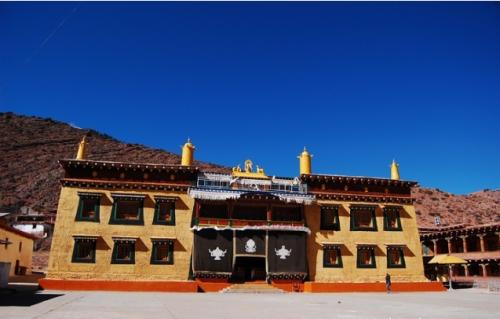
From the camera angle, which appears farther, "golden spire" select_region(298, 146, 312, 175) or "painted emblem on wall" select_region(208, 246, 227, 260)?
"golden spire" select_region(298, 146, 312, 175)

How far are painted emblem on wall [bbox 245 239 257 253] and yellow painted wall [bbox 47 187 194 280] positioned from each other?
4449mm

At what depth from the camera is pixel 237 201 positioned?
3356 centimetres

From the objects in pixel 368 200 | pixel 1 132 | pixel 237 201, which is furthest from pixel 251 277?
pixel 1 132

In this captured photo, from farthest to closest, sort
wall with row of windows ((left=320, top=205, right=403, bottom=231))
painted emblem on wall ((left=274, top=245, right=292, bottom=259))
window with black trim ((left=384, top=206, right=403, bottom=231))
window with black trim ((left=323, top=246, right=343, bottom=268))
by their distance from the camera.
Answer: window with black trim ((left=384, top=206, right=403, bottom=231)) < wall with row of windows ((left=320, top=205, right=403, bottom=231)) < window with black trim ((left=323, top=246, right=343, bottom=268)) < painted emblem on wall ((left=274, top=245, right=292, bottom=259))

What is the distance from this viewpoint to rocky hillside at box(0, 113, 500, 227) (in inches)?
3091

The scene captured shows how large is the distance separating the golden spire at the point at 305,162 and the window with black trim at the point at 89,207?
1675 cm

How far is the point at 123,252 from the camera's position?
31.2 m

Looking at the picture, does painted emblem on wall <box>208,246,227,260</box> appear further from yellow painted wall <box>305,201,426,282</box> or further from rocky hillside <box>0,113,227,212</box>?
rocky hillside <box>0,113,227,212</box>

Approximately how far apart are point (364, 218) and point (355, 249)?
2.94 m

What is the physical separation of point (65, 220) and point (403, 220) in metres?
28.0

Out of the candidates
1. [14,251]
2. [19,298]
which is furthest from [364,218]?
[14,251]

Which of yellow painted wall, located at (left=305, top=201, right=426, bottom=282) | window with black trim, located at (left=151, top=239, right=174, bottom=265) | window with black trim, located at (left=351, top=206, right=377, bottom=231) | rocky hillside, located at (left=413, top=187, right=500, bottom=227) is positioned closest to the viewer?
window with black trim, located at (left=151, top=239, right=174, bottom=265)

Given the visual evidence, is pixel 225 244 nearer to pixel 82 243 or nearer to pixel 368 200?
pixel 82 243

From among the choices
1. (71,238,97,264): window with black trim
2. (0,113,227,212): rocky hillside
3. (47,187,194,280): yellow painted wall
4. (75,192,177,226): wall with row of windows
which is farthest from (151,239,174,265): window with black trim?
(0,113,227,212): rocky hillside
